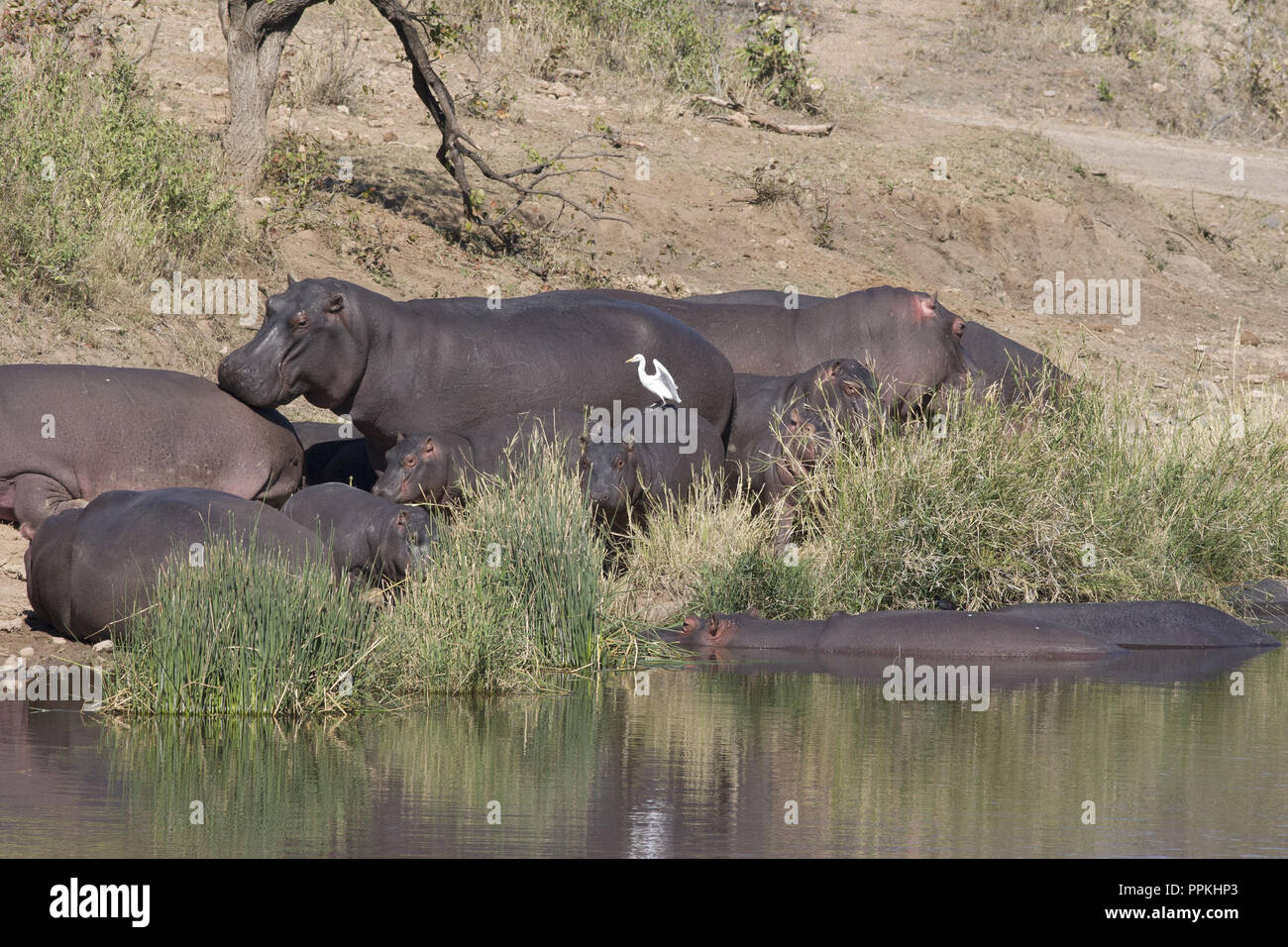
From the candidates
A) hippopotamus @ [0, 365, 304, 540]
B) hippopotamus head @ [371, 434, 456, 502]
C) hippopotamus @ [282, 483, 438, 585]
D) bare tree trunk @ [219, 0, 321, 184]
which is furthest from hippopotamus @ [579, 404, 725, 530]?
bare tree trunk @ [219, 0, 321, 184]

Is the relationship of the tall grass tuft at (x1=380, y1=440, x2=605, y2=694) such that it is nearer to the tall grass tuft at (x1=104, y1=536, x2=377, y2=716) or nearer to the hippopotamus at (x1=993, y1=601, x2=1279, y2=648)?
the tall grass tuft at (x1=104, y1=536, x2=377, y2=716)

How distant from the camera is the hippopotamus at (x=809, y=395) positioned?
434 inches

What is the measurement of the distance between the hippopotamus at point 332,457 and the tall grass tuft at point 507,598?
1.91 m

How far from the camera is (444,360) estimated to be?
1077 centimetres

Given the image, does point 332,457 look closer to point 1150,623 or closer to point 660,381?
point 660,381

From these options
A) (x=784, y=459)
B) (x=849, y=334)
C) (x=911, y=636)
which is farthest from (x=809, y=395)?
(x=911, y=636)

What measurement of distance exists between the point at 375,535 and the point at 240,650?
7.06 feet

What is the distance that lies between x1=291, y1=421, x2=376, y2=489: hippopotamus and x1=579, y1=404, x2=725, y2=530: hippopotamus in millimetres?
1572

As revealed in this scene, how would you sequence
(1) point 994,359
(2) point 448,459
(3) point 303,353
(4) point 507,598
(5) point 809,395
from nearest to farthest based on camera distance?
(4) point 507,598 < (2) point 448,459 < (3) point 303,353 < (5) point 809,395 < (1) point 994,359

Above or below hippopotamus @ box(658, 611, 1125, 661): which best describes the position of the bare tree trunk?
above

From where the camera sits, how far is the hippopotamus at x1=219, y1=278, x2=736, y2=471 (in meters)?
10.5

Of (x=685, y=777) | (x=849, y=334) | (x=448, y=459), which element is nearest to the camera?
(x=685, y=777)
